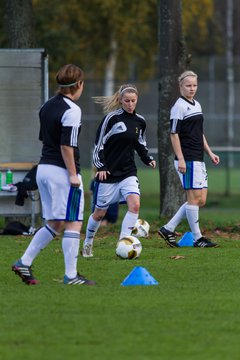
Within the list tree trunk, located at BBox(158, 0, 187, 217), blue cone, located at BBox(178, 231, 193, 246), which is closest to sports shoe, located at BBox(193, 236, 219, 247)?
blue cone, located at BBox(178, 231, 193, 246)

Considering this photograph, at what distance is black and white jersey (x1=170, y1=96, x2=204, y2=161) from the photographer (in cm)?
1323

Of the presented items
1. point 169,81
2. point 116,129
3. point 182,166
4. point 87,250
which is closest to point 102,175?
point 116,129

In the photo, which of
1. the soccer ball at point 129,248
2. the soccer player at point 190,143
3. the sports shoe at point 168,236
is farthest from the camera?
the sports shoe at point 168,236

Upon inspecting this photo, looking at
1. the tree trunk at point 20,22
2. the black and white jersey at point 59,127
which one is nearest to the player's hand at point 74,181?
the black and white jersey at point 59,127

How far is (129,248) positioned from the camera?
12.4 m

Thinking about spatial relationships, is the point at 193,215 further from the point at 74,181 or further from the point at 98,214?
the point at 74,181

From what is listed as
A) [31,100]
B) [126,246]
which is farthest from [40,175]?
[31,100]

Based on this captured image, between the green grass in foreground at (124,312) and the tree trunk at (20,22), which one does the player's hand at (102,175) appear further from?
the tree trunk at (20,22)

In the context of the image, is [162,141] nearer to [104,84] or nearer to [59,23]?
[59,23]

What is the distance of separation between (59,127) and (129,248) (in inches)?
110

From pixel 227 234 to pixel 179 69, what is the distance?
9.85 feet

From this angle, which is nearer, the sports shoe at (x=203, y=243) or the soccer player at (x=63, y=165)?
the soccer player at (x=63, y=165)

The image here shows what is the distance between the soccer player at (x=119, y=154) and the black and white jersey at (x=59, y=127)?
2397 mm

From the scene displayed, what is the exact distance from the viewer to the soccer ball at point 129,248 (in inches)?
489
